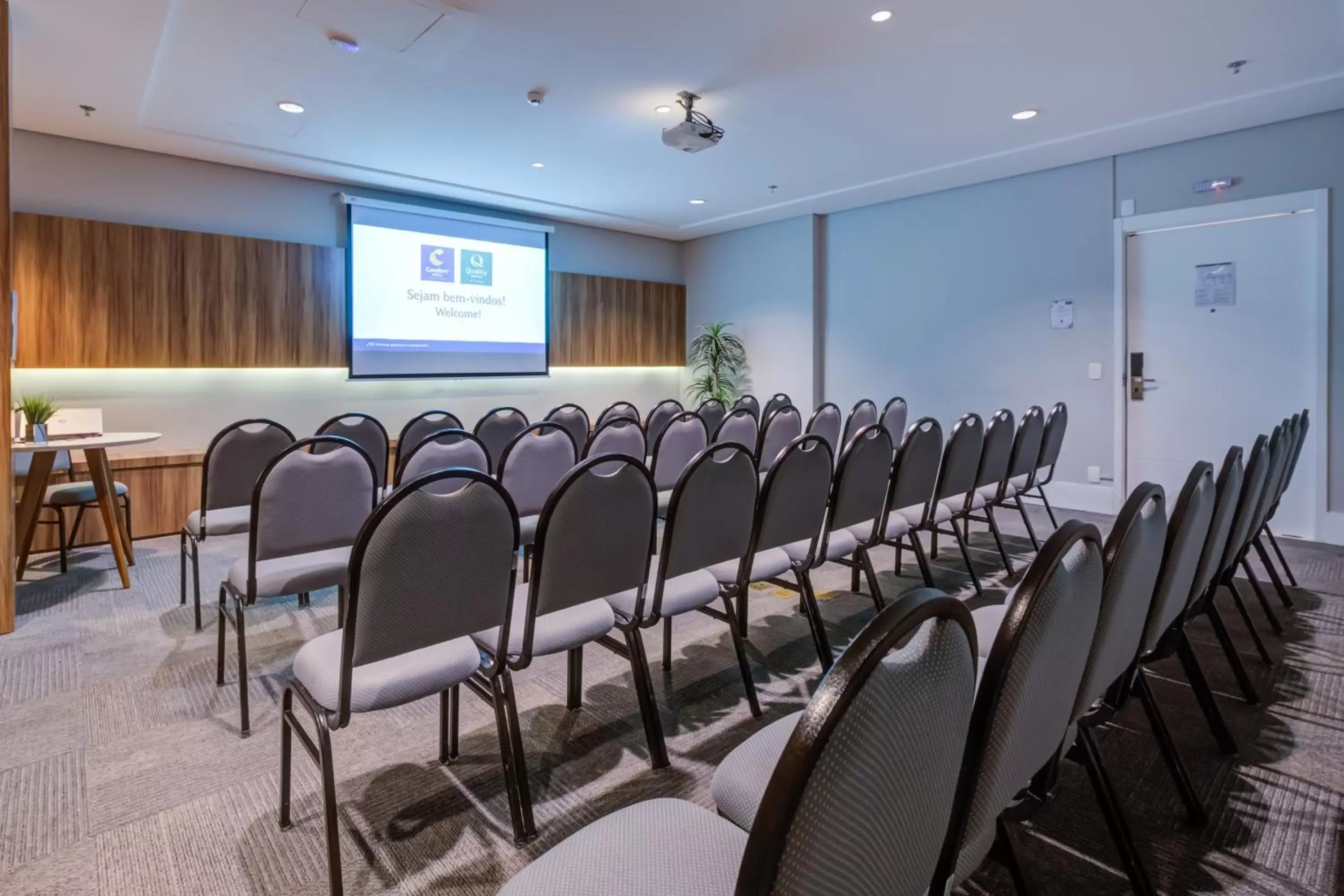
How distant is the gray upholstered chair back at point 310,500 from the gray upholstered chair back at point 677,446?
168 centimetres

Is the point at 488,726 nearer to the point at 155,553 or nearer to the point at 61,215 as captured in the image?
the point at 155,553

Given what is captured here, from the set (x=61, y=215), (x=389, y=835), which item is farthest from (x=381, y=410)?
(x=389, y=835)

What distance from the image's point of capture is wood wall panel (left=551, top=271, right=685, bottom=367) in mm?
8062

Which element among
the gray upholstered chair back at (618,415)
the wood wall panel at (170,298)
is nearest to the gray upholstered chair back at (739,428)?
the gray upholstered chair back at (618,415)

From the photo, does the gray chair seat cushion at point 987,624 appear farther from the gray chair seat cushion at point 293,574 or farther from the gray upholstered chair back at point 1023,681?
the gray chair seat cushion at point 293,574

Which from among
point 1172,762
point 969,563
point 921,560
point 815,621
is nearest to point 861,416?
point 969,563

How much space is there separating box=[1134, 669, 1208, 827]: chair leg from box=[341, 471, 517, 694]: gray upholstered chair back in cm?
160

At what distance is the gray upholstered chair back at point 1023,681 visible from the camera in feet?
3.11

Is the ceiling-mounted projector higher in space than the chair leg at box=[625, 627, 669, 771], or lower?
higher

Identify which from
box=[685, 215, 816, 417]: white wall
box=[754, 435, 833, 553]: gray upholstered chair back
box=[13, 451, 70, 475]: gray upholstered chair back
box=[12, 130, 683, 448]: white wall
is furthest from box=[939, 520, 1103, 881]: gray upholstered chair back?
box=[685, 215, 816, 417]: white wall

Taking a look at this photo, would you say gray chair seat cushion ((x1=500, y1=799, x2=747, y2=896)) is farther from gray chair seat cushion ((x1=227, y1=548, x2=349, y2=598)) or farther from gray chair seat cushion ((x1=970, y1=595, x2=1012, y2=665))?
gray chair seat cushion ((x1=227, y1=548, x2=349, y2=598))

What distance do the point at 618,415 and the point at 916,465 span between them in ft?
6.09

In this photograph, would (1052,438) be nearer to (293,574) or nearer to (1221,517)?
(1221,517)

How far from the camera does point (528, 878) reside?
1038 mm
